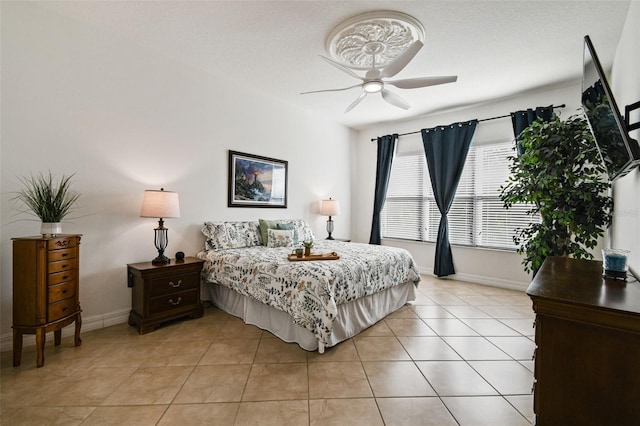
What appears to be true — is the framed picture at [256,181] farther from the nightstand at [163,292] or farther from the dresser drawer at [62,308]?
the dresser drawer at [62,308]

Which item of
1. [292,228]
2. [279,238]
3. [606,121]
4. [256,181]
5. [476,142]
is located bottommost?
[279,238]

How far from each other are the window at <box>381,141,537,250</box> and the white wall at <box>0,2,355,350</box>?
112 inches

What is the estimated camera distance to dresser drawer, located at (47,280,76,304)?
208 centimetres

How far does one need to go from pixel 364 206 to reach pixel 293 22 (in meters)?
3.94

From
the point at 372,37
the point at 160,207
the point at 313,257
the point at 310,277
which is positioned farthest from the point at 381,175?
the point at 160,207

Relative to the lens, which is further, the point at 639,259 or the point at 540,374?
the point at 639,259

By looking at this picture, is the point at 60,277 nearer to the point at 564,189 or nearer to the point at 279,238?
the point at 279,238

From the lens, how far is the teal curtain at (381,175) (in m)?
5.37

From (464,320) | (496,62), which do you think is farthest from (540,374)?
(496,62)

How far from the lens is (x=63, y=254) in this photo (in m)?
2.16

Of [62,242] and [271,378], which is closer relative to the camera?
[271,378]

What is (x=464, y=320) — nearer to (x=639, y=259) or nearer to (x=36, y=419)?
(x=639, y=259)

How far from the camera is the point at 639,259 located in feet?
5.64

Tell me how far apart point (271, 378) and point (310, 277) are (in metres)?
0.77
